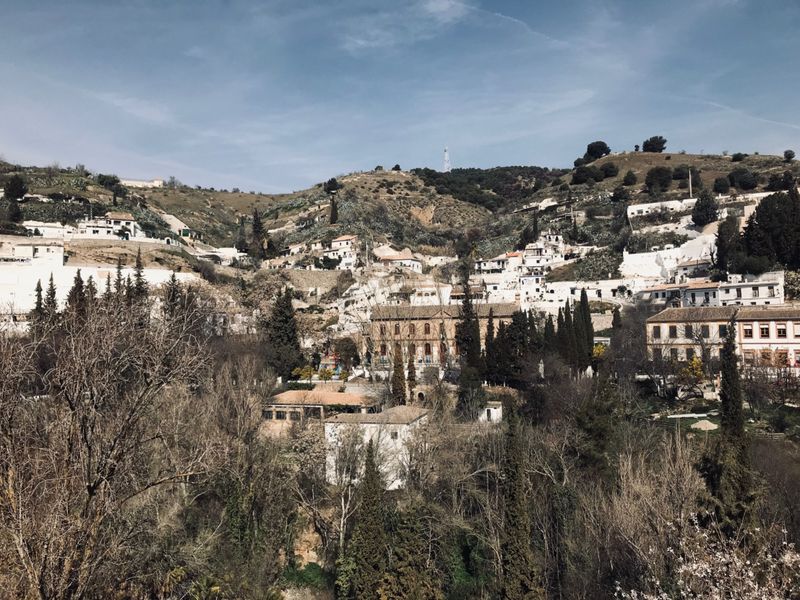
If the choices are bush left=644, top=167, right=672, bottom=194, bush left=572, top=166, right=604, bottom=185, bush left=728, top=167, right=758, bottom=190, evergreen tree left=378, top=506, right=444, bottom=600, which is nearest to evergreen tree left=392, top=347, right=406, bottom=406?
evergreen tree left=378, top=506, right=444, bottom=600

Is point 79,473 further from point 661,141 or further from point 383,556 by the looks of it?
point 661,141

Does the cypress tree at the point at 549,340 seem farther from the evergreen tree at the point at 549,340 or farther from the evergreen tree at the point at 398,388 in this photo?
the evergreen tree at the point at 398,388

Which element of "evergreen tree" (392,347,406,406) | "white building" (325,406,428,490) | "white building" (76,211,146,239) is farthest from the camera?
"white building" (76,211,146,239)

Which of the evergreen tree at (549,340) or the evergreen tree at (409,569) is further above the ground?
the evergreen tree at (549,340)

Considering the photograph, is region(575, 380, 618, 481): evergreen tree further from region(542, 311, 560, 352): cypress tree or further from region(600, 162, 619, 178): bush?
region(600, 162, 619, 178): bush

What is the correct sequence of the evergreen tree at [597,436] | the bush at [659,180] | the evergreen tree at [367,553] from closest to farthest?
the evergreen tree at [367,553], the evergreen tree at [597,436], the bush at [659,180]

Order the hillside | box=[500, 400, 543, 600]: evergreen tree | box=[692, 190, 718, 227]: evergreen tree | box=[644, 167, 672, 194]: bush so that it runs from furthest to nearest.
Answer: box=[644, 167, 672, 194]: bush
the hillside
box=[692, 190, 718, 227]: evergreen tree
box=[500, 400, 543, 600]: evergreen tree

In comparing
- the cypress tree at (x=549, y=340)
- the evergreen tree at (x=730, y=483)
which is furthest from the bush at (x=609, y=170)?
the evergreen tree at (x=730, y=483)

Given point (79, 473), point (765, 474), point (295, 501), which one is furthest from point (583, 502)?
point (79, 473)
